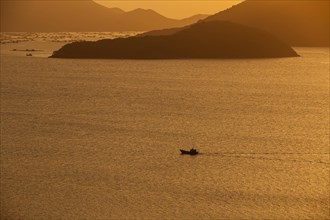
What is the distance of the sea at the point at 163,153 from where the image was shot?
138 feet

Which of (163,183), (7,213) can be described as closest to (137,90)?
(163,183)

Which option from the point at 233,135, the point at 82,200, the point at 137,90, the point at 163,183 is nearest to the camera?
the point at 82,200

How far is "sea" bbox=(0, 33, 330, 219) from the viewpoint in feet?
138

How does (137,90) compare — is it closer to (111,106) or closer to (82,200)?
(111,106)

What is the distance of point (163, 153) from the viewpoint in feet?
188

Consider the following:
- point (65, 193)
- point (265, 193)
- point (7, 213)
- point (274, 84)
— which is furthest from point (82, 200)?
point (274, 84)

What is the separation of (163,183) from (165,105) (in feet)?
153

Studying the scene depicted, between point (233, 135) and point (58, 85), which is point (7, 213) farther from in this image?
point (58, 85)

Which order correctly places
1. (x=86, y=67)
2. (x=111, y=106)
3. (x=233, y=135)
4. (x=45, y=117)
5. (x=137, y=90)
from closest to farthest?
(x=233, y=135) < (x=45, y=117) < (x=111, y=106) < (x=137, y=90) < (x=86, y=67)

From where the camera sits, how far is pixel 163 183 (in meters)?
47.2

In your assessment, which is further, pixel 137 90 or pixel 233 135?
pixel 137 90

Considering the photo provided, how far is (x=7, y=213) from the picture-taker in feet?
131

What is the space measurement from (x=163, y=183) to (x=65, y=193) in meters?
6.87

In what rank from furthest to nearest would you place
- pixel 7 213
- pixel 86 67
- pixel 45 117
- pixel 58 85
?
pixel 86 67, pixel 58 85, pixel 45 117, pixel 7 213
